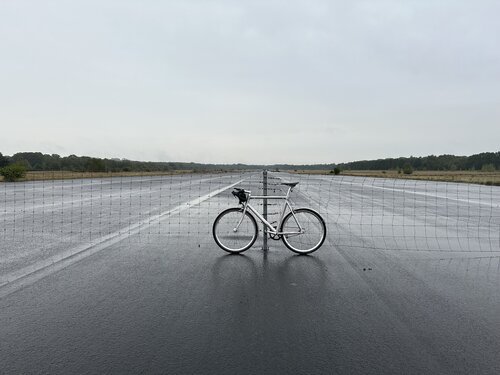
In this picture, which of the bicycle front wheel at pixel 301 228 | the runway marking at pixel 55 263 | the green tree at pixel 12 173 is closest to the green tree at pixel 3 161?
the green tree at pixel 12 173

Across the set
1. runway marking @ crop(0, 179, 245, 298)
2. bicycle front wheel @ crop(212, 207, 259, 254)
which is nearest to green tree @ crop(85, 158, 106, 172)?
runway marking @ crop(0, 179, 245, 298)

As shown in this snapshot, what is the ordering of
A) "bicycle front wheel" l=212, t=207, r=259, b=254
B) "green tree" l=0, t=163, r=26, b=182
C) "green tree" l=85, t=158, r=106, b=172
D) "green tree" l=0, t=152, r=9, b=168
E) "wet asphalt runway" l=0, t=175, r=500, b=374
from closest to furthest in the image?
"wet asphalt runway" l=0, t=175, r=500, b=374 < "bicycle front wheel" l=212, t=207, r=259, b=254 < "green tree" l=0, t=163, r=26, b=182 < "green tree" l=0, t=152, r=9, b=168 < "green tree" l=85, t=158, r=106, b=172

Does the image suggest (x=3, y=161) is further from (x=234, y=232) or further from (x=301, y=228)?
(x=301, y=228)

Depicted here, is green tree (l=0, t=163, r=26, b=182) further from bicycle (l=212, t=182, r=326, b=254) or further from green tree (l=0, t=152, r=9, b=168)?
green tree (l=0, t=152, r=9, b=168)

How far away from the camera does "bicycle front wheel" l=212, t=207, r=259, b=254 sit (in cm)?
790

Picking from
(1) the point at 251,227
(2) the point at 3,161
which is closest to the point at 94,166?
(2) the point at 3,161

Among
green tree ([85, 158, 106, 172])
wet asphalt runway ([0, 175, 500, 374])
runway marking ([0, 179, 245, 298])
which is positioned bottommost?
wet asphalt runway ([0, 175, 500, 374])

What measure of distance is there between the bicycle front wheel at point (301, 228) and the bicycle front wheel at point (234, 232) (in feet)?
2.17

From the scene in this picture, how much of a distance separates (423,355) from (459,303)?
175 centimetres

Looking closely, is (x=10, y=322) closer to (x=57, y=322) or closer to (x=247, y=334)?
(x=57, y=322)

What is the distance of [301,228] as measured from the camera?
7.95m

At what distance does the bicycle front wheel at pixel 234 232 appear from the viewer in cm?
790

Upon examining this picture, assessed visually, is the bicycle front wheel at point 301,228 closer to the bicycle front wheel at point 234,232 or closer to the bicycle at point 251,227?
the bicycle at point 251,227

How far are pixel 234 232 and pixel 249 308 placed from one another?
322 cm
